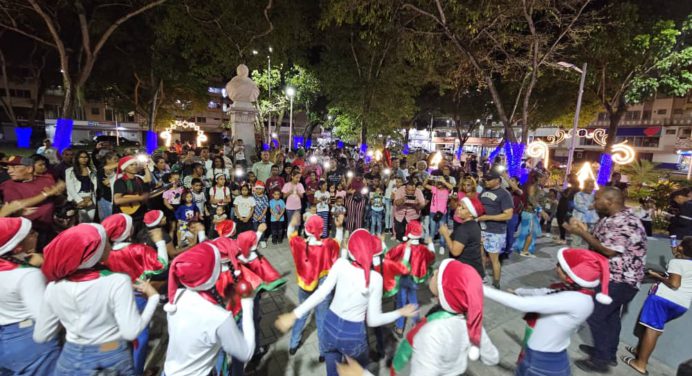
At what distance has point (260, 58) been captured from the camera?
1602 cm

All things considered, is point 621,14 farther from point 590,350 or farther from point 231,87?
point 231,87

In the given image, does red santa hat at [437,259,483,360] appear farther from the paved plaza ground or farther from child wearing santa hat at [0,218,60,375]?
child wearing santa hat at [0,218,60,375]

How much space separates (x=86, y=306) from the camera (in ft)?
6.61

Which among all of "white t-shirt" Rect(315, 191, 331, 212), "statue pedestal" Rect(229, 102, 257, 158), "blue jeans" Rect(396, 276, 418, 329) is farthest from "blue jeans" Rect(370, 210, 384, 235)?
"statue pedestal" Rect(229, 102, 257, 158)

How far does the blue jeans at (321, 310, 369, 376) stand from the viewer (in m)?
2.60

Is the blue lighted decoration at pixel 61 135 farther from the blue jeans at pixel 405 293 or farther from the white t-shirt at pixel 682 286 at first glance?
the white t-shirt at pixel 682 286

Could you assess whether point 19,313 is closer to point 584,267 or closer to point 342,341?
point 342,341

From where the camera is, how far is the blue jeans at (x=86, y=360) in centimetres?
208

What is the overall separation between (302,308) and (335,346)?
45 centimetres

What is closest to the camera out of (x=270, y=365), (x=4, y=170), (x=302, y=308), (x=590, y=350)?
(x=302, y=308)

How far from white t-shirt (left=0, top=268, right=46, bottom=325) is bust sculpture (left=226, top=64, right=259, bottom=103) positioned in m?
9.81

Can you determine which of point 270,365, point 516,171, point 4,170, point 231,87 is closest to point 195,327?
point 270,365

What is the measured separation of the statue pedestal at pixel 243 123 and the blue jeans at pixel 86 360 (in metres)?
9.60

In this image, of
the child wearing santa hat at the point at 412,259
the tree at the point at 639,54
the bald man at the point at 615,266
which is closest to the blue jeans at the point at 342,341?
the child wearing santa hat at the point at 412,259
